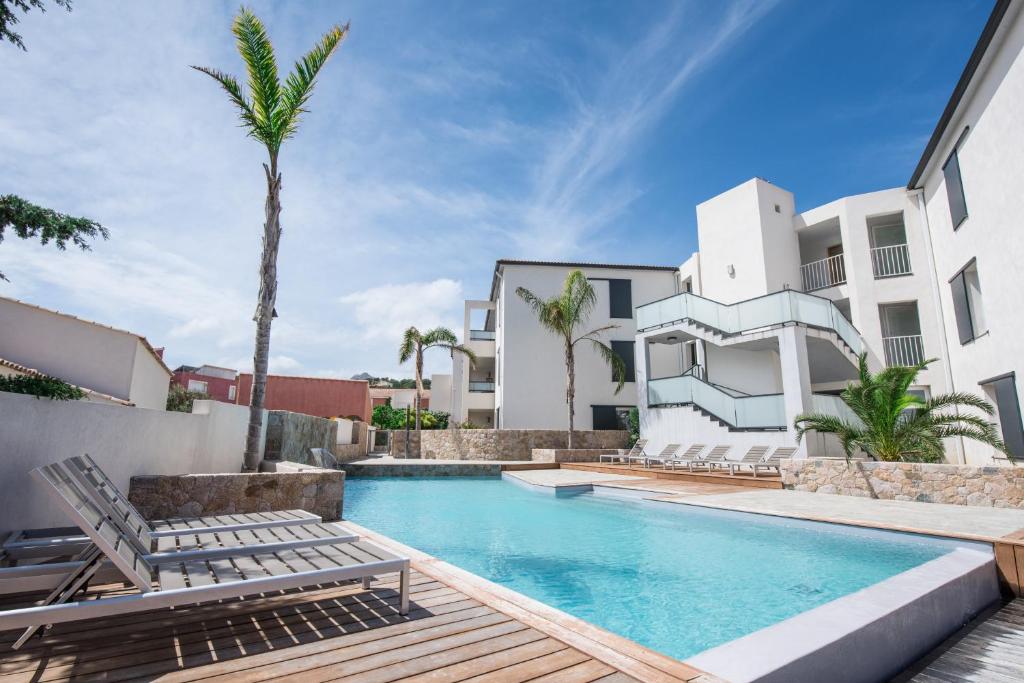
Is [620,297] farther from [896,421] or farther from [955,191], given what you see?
[896,421]

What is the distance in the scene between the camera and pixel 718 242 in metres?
18.6

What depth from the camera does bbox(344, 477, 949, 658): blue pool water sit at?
14.4ft

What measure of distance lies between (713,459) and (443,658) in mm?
13203

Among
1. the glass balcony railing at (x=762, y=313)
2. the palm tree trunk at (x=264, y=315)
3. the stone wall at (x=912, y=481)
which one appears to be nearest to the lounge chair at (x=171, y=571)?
the palm tree trunk at (x=264, y=315)

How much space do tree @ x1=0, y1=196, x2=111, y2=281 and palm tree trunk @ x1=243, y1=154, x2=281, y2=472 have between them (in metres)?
2.15

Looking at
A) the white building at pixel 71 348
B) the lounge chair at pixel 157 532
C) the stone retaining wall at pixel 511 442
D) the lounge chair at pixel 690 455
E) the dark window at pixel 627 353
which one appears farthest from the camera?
the dark window at pixel 627 353

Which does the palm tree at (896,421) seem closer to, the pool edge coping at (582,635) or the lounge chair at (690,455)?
the lounge chair at (690,455)

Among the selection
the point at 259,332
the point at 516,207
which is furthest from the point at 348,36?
the point at 516,207

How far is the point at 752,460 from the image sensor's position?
1280 centimetres

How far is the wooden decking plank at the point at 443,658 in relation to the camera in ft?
7.09

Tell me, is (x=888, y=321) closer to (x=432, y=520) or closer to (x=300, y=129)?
(x=432, y=520)

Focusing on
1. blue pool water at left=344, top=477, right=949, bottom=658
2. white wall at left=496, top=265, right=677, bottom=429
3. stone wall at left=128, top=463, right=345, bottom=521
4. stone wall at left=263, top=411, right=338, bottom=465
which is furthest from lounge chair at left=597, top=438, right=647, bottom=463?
stone wall at left=128, top=463, right=345, bottom=521

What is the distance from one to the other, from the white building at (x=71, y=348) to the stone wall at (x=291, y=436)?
11.1ft

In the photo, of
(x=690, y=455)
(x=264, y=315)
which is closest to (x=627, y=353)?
(x=690, y=455)
